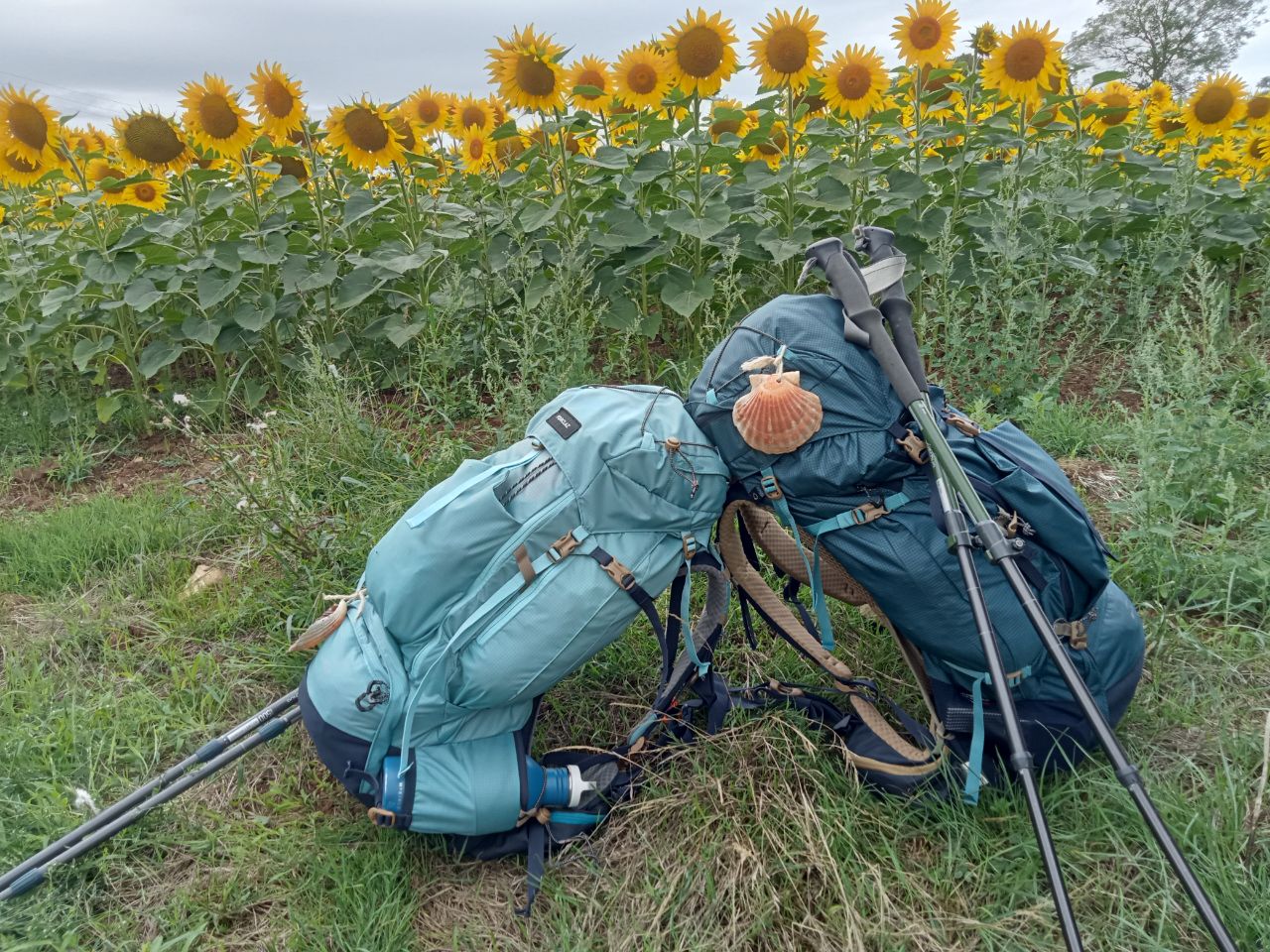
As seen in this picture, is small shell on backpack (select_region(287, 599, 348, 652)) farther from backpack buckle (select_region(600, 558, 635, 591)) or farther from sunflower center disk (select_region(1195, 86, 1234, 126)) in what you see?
sunflower center disk (select_region(1195, 86, 1234, 126))

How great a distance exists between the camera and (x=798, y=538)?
1851mm

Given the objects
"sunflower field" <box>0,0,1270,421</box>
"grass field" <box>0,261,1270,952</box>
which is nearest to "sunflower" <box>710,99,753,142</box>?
"sunflower field" <box>0,0,1270,421</box>

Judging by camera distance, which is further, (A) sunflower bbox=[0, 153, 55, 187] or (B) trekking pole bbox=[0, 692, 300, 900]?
(A) sunflower bbox=[0, 153, 55, 187]

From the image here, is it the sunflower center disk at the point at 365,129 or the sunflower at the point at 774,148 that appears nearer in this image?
the sunflower center disk at the point at 365,129

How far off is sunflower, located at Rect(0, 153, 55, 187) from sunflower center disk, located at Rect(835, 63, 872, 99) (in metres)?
3.81

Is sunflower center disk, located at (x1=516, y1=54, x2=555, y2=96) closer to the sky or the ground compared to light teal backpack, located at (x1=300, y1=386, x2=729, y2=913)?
closer to the sky

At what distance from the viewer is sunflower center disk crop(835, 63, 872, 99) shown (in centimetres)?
361

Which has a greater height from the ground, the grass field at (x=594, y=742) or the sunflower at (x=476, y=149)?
the sunflower at (x=476, y=149)

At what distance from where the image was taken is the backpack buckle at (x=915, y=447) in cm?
167

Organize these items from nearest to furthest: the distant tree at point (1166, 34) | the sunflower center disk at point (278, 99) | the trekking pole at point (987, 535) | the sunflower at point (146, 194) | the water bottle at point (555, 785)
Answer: the trekking pole at point (987, 535), the water bottle at point (555, 785), the sunflower center disk at point (278, 99), the sunflower at point (146, 194), the distant tree at point (1166, 34)

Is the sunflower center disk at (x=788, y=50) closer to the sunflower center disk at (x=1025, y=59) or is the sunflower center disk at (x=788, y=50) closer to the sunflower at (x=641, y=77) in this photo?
the sunflower at (x=641, y=77)

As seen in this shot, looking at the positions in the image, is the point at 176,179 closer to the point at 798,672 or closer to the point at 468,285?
the point at 468,285

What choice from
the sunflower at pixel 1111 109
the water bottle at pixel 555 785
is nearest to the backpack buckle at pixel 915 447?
the water bottle at pixel 555 785

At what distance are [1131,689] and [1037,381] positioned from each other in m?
2.16
